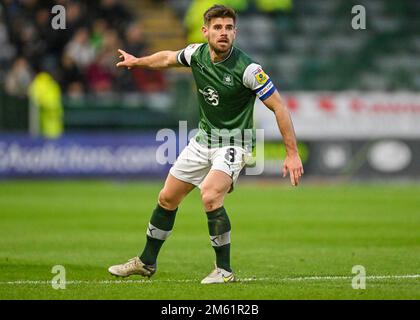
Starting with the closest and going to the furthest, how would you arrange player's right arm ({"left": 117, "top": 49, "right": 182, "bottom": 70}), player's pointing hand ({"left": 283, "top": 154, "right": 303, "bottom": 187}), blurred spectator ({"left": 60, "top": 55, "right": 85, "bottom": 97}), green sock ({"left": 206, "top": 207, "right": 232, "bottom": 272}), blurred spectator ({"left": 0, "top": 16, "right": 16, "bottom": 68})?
player's pointing hand ({"left": 283, "top": 154, "right": 303, "bottom": 187})
green sock ({"left": 206, "top": 207, "right": 232, "bottom": 272})
player's right arm ({"left": 117, "top": 49, "right": 182, "bottom": 70})
blurred spectator ({"left": 60, "top": 55, "right": 85, "bottom": 97})
blurred spectator ({"left": 0, "top": 16, "right": 16, "bottom": 68})

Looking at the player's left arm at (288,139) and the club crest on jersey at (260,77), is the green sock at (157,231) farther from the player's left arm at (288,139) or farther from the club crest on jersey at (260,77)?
the club crest on jersey at (260,77)

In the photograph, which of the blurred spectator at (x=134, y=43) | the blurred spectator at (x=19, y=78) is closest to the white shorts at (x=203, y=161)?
the blurred spectator at (x=19, y=78)

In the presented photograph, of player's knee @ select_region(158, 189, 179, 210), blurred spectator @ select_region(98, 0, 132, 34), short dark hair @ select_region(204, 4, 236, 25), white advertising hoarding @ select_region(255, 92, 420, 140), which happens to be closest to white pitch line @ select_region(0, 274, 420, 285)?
player's knee @ select_region(158, 189, 179, 210)

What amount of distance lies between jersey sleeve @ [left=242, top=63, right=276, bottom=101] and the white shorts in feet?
1.85

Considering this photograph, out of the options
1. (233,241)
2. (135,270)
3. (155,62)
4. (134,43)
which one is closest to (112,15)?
(134,43)

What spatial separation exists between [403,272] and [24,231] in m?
6.00

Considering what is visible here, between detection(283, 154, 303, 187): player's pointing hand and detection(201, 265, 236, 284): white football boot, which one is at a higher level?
detection(283, 154, 303, 187): player's pointing hand

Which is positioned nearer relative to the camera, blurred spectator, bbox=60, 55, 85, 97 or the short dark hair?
the short dark hair

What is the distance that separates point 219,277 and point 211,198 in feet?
2.23

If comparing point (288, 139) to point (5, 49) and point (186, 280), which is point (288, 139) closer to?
point (186, 280)

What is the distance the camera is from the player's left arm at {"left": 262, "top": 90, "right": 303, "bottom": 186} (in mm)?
8148

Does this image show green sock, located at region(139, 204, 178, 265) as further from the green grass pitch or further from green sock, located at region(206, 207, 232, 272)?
green sock, located at region(206, 207, 232, 272)

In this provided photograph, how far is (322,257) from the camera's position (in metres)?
10.5
